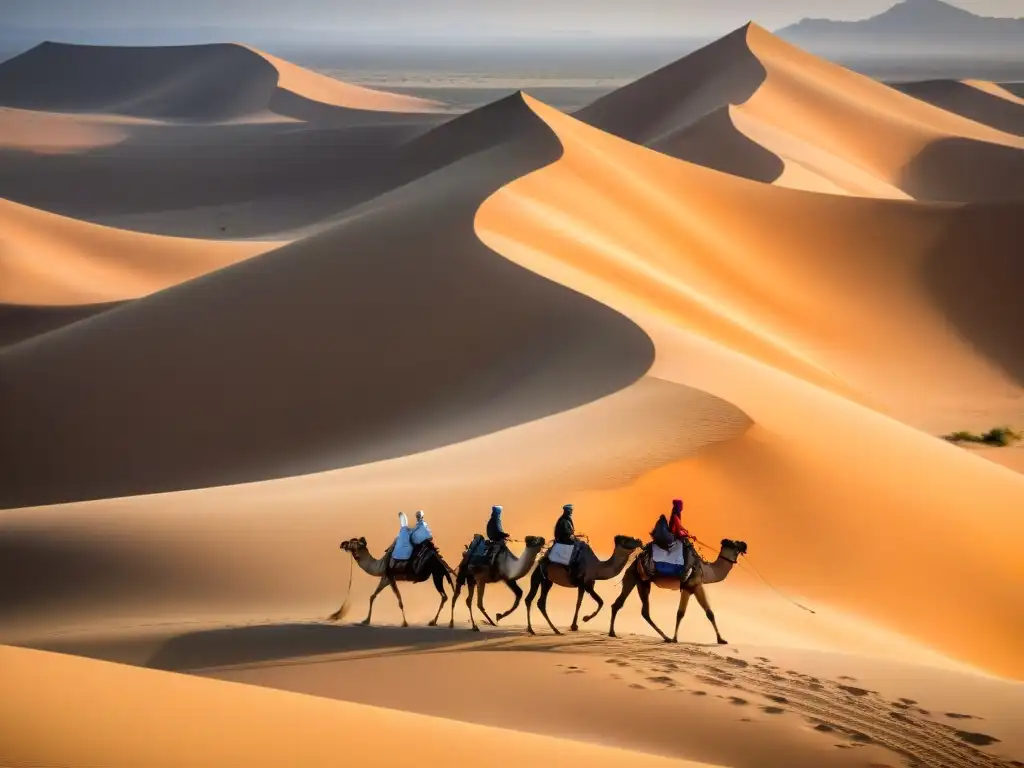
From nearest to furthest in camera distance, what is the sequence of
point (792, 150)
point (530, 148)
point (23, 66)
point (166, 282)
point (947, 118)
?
point (530, 148) → point (166, 282) → point (792, 150) → point (947, 118) → point (23, 66)

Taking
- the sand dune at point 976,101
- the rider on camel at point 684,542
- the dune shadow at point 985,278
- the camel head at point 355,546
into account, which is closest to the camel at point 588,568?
the rider on camel at point 684,542

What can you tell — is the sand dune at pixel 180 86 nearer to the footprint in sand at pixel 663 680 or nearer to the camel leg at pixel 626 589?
the camel leg at pixel 626 589

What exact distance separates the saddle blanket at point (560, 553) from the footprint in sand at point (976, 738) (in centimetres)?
312

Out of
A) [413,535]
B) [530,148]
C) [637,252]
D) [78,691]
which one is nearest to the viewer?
[78,691]

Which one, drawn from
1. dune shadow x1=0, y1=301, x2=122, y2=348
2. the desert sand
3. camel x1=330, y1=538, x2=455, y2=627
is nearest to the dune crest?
the desert sand

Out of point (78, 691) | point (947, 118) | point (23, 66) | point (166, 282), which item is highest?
point (23, 66)

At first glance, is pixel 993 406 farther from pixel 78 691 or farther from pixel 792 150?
pixel 792 150

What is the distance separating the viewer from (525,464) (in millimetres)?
14305

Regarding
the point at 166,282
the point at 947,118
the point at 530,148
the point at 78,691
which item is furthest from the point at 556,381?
the point at 947,118

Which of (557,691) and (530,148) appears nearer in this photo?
(557,691)

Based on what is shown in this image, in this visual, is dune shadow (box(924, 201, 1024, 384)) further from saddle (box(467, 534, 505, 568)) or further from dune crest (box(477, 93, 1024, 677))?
saddle (box(467, 534, 505, 568))

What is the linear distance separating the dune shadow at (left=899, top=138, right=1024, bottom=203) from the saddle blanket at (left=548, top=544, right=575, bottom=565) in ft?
179

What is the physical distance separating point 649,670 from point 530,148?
27435 mm

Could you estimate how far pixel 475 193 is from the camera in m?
30.1
